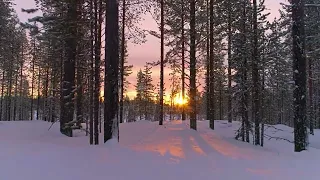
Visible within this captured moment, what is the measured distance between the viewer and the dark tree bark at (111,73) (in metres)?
10.3

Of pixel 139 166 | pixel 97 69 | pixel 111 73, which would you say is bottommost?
pixel 139 166

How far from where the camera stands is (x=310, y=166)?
8.41 meters

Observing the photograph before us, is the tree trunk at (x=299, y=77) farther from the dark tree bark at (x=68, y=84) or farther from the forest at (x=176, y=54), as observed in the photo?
the dark tree bark at (x=68, y=84)

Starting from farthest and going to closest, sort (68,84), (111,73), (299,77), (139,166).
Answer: (68,84) → (299,77) → (111,73) → (139,166)

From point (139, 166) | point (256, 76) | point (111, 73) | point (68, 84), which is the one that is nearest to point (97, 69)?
point (111, 73)

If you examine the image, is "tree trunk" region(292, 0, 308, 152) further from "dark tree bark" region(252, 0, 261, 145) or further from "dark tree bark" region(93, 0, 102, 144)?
"dark tree bark" region(93, 0, 102, 144)

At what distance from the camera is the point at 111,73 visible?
10414mm

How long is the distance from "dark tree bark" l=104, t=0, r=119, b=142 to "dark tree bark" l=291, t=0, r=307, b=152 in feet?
21.6

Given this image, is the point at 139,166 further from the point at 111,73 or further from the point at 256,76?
the point at 256,76

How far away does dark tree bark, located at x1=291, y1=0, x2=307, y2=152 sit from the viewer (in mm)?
11500

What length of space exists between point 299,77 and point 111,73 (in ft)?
22.7

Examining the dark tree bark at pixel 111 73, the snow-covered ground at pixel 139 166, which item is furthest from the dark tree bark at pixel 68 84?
the snow-covered ground at pixel 139 166

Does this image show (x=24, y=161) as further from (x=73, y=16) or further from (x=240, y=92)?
(x=240, y=92)

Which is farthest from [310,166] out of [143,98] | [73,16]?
[143,98]
